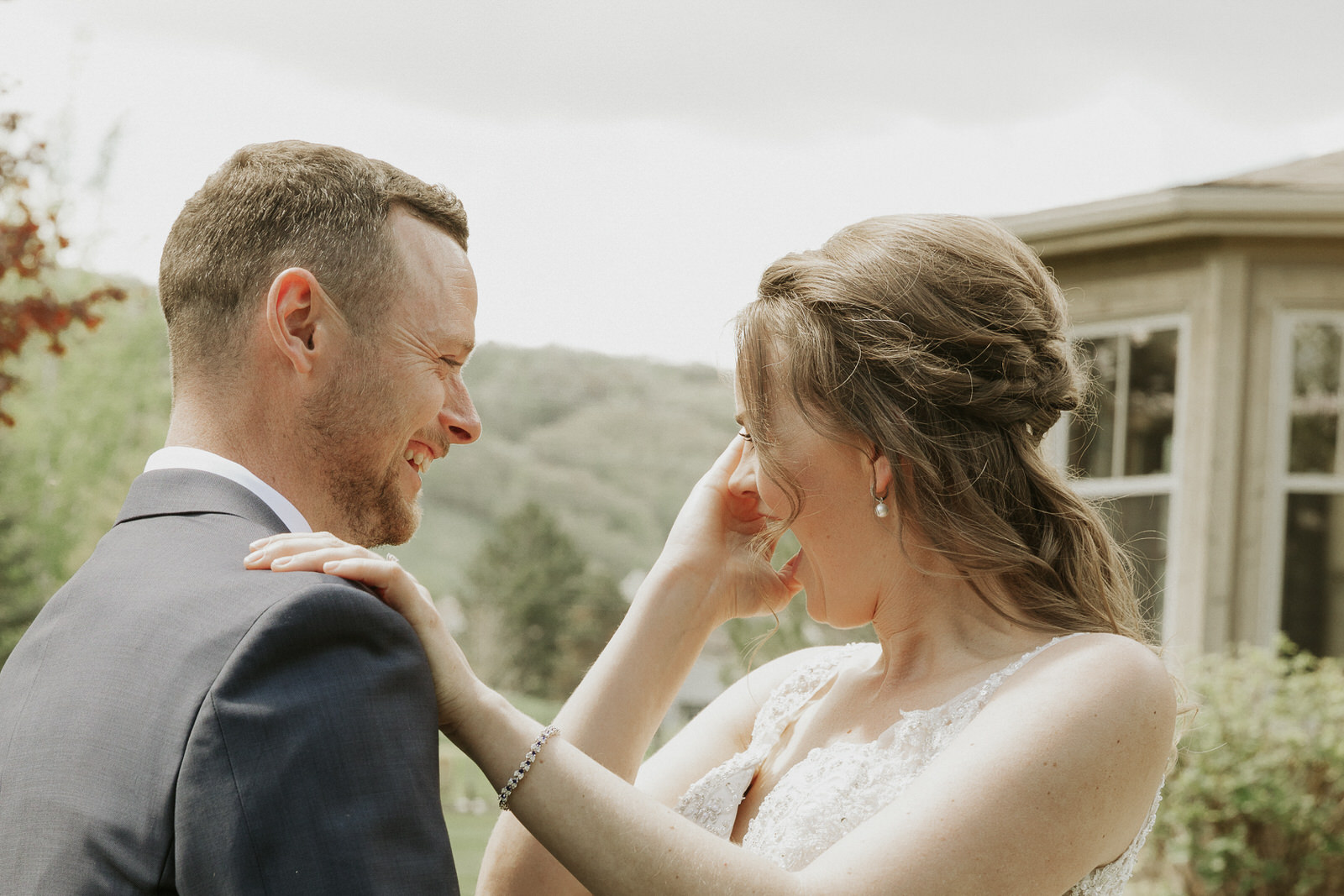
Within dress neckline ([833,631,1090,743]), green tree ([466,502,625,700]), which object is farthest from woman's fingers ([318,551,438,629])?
green tree ([466,502,625,700])

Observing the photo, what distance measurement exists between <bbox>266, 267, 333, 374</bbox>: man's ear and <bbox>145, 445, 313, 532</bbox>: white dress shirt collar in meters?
0.22

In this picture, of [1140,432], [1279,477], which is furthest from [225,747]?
[1140,432]

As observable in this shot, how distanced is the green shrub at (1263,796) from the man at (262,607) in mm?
6160

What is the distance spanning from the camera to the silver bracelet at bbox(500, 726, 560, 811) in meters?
1.96

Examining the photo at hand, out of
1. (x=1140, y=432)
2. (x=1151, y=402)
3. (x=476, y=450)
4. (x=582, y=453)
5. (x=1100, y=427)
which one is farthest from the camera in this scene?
→ (x=582, y=453)

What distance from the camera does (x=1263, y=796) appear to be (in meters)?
7.00

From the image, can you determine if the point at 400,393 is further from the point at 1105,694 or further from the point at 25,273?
the point at 25,273

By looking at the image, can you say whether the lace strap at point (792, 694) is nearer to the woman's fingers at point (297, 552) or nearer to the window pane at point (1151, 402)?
the woman's fingers at point (297, 552)

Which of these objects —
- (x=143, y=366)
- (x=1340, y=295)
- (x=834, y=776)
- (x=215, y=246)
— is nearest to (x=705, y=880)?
(x=834, y=776)

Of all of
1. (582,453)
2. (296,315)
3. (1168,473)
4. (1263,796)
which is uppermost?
(296,315)

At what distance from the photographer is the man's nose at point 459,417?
2.58 metres

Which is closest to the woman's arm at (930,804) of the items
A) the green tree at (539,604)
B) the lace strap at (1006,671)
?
the lace strap at (1006,671)

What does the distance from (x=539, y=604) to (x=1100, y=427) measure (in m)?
17.0

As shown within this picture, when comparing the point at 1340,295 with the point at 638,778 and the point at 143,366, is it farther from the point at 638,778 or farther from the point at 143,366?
the point at 143,366
